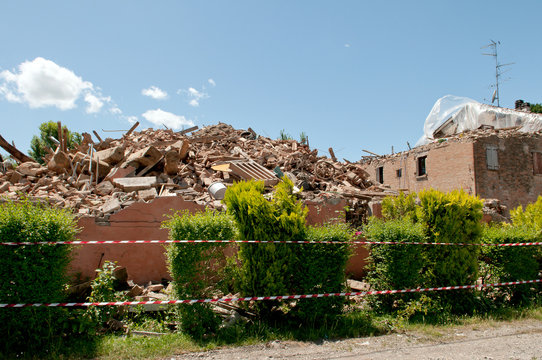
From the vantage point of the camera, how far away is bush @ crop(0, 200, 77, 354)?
4.62 meters

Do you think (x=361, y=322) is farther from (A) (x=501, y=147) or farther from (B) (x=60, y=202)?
(A) (x=501, y=147)

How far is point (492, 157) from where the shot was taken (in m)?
21.0

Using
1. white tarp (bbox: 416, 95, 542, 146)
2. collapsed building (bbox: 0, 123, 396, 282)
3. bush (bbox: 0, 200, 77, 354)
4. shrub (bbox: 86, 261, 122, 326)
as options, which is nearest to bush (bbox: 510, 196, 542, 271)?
collapsed building (bbox: 0, 123, 396, 282)

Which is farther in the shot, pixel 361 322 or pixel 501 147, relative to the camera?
pixel 501 147

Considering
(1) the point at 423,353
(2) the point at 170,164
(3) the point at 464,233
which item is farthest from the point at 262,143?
(1) the point at 423,353

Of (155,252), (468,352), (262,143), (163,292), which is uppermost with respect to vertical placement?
(262,143)

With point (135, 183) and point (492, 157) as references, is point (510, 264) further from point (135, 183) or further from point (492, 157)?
point (492, 157)

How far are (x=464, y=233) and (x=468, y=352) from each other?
2544mm

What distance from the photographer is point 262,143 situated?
49.7 feet

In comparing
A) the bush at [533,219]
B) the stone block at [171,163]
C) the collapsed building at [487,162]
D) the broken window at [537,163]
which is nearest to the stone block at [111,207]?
the stone block at [171,163]

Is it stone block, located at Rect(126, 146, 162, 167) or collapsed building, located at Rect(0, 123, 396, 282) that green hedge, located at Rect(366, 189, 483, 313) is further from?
stone block, located at Rect(126, 146, 162, 167)

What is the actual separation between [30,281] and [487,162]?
22139mm

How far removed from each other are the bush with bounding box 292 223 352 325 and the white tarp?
22.3 metres

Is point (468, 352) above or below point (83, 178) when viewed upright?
below
